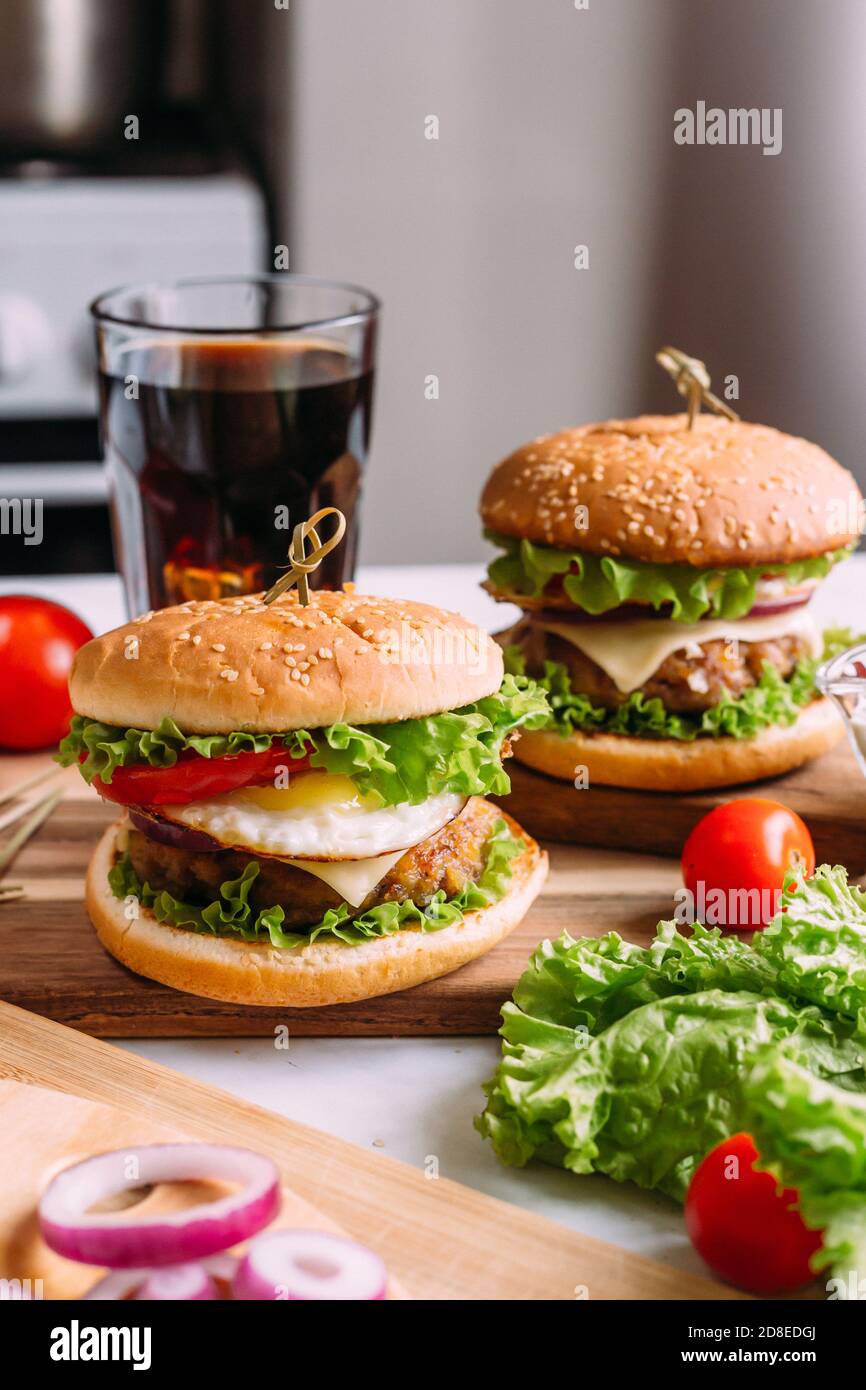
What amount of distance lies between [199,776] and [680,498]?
127 centimetres

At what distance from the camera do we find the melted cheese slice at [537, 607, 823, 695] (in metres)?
3.11

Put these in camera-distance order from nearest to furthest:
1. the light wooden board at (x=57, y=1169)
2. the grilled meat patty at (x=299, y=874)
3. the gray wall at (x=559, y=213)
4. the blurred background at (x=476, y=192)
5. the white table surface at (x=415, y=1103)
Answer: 1. the light wooden board at (x=57, y=1169)
2. the white table surface at (x=415, y=1103)
3. the grilled meat patty at (x=299, y=874)
4. the blurred background at (x=476, y=192)
5. the gray wall at (x=559, y=213)

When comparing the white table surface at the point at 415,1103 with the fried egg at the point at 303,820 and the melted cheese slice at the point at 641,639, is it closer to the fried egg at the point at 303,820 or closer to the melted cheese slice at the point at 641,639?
the fried egg at the point at 303,820

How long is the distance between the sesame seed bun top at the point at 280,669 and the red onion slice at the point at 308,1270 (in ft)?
2.67

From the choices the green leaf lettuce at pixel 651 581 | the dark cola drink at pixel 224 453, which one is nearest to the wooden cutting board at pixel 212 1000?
the green leaf lettuce at pixel 651 581

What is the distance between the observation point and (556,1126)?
1970 millimetres

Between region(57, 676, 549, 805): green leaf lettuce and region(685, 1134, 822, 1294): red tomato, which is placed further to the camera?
region(57, 676, 549, 805): green leaf lettuce

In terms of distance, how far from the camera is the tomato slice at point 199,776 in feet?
7.48

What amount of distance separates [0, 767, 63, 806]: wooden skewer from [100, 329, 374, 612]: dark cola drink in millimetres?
453

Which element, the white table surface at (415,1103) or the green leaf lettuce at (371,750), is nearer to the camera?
the white table surface at (415,1103)

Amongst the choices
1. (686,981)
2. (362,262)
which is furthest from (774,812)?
(362,262)

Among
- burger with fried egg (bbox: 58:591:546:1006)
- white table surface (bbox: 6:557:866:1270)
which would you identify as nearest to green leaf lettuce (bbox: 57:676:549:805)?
burger with fried egg (bbox: 58:591:546:1006)

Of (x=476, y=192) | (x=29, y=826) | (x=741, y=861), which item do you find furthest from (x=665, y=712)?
(x=476, y=192)

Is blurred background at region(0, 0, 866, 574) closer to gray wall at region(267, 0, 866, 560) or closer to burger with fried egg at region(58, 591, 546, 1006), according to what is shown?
gray wall at region(267, 0, 866, 560)
